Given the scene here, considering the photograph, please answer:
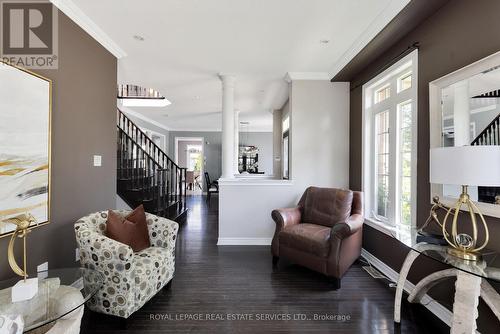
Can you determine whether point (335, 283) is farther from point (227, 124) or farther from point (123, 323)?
point (227, 124)

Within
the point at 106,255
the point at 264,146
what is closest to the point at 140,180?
the point at 106,255

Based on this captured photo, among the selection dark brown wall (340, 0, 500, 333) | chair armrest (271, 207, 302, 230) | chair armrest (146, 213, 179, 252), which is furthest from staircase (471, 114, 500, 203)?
chair armrest (146, 213, 179, 252)

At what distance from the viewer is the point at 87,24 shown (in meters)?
2.40

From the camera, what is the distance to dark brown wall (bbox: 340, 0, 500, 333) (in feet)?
5.32

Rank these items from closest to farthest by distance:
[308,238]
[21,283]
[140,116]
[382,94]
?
1. [21,283]
2. [308,238]
3. [382,94]
4. [140,116]

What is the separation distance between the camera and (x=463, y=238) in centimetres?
156

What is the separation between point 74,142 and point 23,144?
57cm

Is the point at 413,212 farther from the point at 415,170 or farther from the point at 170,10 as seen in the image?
the point at 170,10

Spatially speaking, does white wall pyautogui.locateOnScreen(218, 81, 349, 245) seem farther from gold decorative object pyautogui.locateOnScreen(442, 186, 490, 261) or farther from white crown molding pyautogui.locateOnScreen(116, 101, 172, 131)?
white crown molding pyautogui.locateOnScreen(116, 101, 172, 131)

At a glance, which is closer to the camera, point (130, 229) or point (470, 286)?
point (470, 286)

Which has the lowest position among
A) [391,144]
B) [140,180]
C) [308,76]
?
[140,180]

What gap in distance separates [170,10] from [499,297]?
3.33 meters

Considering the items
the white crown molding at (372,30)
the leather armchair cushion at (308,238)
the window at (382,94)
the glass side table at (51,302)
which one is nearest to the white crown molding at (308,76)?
the white crown molding at (372,30)

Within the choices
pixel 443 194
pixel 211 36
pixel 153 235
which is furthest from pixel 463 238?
pixel 211 36
